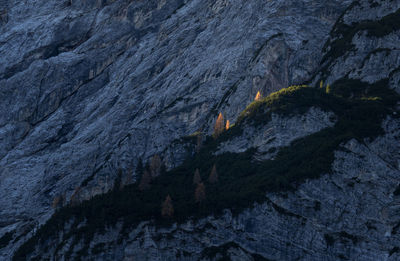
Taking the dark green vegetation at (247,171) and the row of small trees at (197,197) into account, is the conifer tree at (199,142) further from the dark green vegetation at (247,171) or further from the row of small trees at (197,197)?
the row of small trees at (197,197)

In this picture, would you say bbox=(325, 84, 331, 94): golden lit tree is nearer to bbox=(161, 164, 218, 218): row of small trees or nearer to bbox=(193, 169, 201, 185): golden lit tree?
bbox=(161, 164, 218, 218): row of small trees

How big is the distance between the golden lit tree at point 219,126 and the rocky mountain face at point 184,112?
319 cm

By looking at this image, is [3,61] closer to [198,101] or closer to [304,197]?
[198,101]

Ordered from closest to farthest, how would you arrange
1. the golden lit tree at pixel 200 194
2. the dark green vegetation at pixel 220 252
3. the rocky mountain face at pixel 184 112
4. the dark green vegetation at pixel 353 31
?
the dark green vegetation at pixel 220 252 < the rocky mountain face at pixel 184 112 < the golden lit tree at pixel 200 194 < the dark green vegetation at pixel 353 31

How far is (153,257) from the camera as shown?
79.7 meters

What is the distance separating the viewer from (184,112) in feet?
405

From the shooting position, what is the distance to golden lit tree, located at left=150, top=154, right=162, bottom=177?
347 feet

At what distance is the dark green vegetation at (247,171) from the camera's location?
274ft

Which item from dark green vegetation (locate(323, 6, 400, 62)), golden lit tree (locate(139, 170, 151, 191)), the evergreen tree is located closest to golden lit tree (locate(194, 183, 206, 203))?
golden lit tree (locate(139, 170, 151, 191))

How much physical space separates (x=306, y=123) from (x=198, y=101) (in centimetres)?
3385

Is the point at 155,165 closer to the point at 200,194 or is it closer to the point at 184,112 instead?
the point at 184,112

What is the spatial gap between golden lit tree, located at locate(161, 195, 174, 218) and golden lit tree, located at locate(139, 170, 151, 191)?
1349 centimetres

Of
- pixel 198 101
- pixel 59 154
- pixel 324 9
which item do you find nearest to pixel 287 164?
pixel 198 101

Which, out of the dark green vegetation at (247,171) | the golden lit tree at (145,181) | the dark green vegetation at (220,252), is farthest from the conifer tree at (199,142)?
the dark green vegetation at (220,252)
